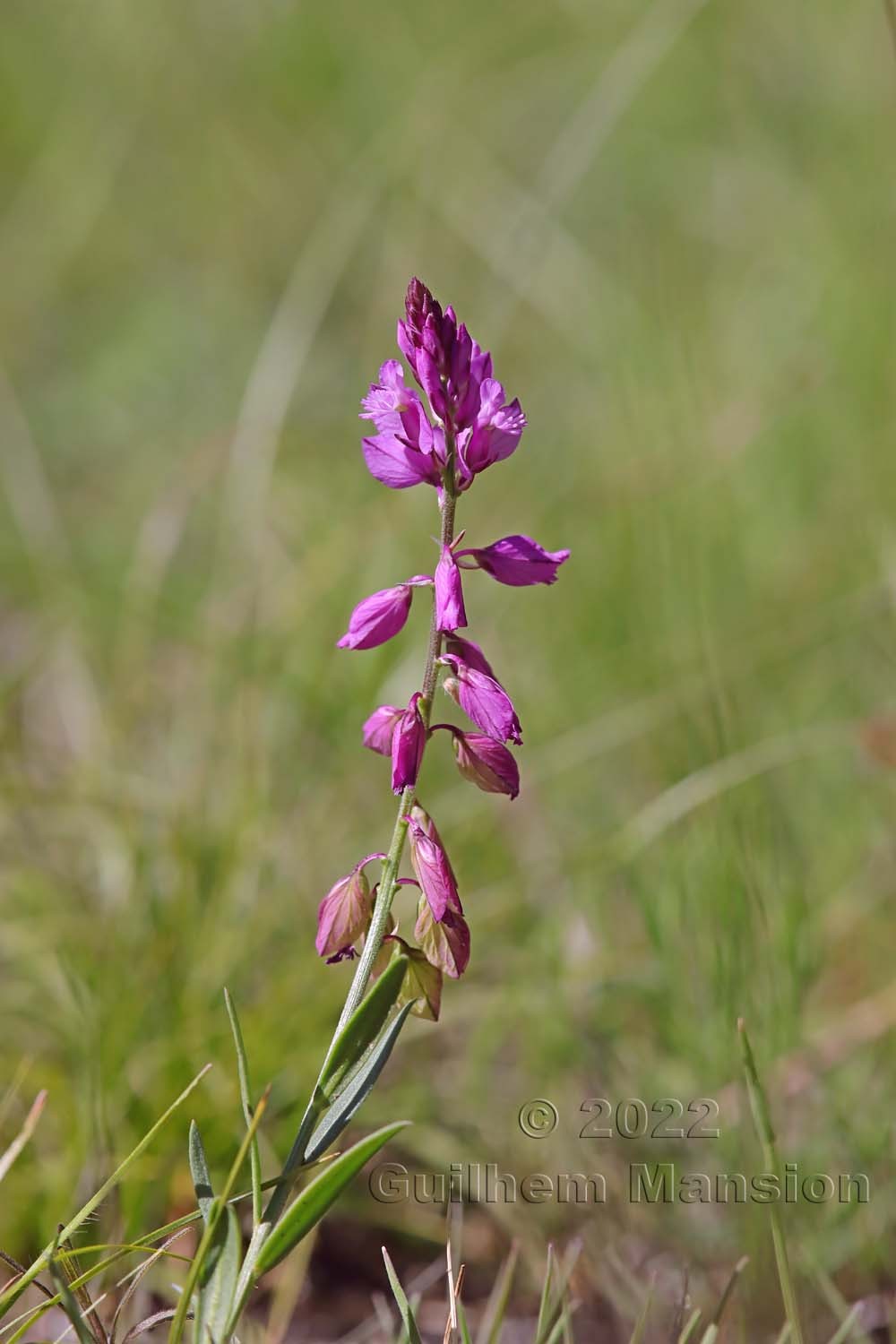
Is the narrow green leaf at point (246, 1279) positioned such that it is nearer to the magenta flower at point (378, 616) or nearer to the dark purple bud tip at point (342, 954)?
the dark purple bud tip at point (342, 954)

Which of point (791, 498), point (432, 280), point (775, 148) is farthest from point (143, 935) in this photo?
point (775, 148)

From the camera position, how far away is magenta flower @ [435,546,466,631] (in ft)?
4.34

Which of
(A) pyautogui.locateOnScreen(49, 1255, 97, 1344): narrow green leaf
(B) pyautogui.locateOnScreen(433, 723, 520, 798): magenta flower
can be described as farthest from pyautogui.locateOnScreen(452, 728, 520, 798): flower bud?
(A) pyautogui.locateOnScreen(49, 1255, 97, 1344): narrow green leaf

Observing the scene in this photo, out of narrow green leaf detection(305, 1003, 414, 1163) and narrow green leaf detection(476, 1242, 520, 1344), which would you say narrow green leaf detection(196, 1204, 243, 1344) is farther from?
narrow green leaf detection(476, 1242, 520, 1344)

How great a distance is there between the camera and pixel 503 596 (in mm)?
3934

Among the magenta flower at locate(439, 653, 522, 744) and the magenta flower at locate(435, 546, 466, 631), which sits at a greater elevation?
the magenta flower at locate(435, 546, 466, 631)

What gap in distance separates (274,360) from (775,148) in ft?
10.7

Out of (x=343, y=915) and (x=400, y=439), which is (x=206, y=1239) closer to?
(x=343, y=915)

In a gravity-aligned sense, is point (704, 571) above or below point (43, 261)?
below

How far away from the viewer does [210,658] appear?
137 inches

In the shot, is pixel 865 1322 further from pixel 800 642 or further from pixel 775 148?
pixel 775 148

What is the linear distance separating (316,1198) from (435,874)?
0.36 meters
